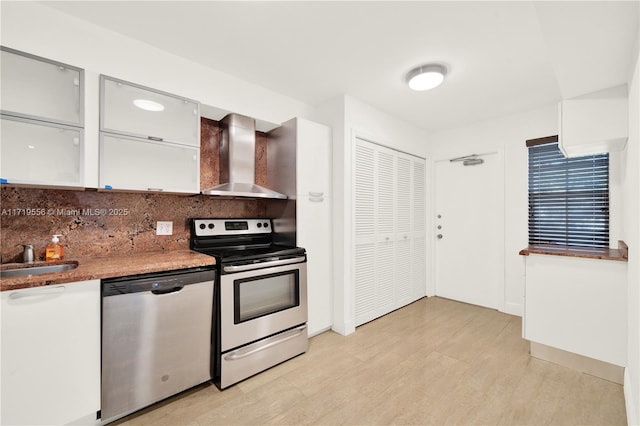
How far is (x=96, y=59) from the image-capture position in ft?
6.38

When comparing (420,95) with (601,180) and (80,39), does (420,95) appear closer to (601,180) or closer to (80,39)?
(601,180)

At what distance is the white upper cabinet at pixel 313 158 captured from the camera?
2779 millimetres

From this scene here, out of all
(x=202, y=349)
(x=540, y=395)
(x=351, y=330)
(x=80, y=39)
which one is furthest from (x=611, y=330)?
(x=80, y=39)

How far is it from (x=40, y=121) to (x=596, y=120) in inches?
155

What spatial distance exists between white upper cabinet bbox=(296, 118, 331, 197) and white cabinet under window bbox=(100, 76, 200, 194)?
0.95 m

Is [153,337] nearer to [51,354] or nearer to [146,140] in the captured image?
[51,354]

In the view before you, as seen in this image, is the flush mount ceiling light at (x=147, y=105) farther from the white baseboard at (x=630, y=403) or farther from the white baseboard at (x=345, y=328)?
the white baseboard at (x=630, y=403)

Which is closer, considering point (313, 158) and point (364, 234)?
point (313, 158)

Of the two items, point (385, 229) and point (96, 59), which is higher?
point (96, 59)

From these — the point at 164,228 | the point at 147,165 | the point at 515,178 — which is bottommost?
the point at 164,228

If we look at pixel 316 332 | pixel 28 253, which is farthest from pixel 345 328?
pixel 28 253

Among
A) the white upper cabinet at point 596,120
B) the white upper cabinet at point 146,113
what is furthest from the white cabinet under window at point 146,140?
the white upper cabinet at point 596,120

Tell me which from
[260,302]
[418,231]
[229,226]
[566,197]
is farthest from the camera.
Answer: [418,231]

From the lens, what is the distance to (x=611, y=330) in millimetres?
2119
